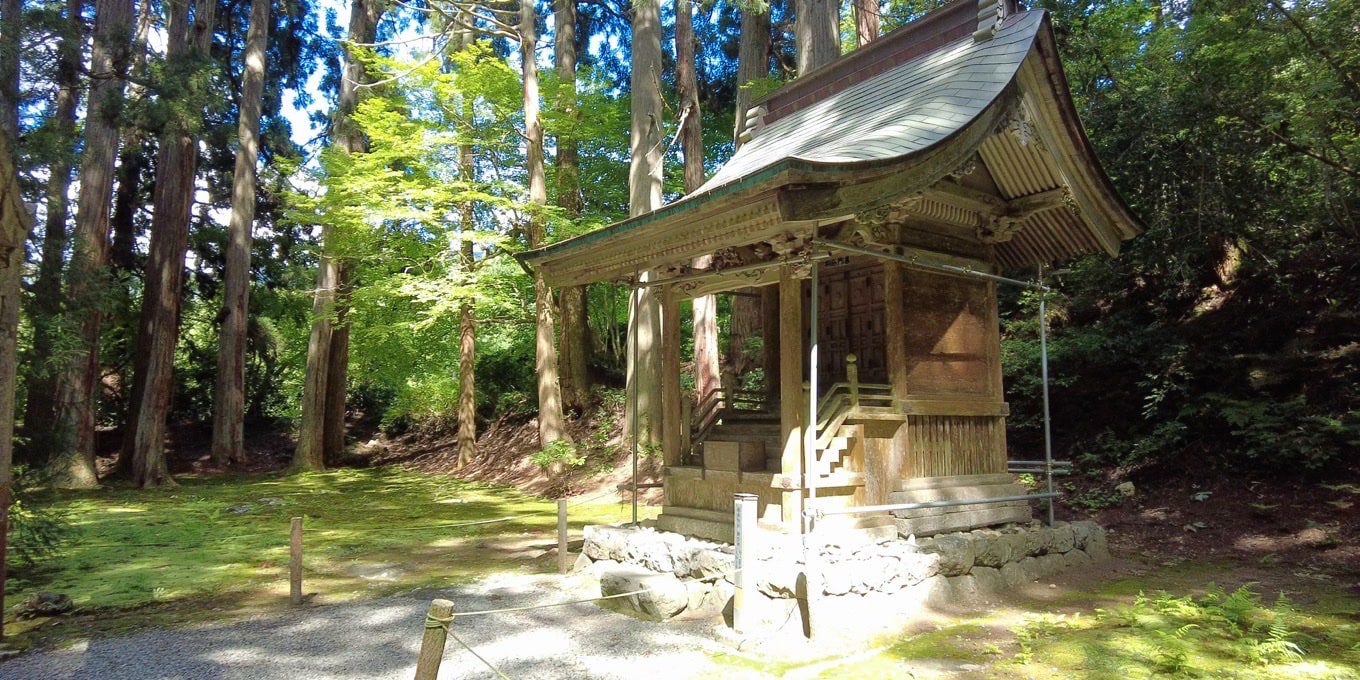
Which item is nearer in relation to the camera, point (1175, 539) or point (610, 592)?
point (610, 592)

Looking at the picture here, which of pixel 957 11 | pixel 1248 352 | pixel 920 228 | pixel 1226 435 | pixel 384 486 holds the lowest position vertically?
pixel 384 486

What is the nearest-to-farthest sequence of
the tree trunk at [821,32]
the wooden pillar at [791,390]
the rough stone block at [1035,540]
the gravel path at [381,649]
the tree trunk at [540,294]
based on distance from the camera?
the gravel path at [381,649], the wooden pillar at [791,390], the rough stone block at [1035,540], the tree trunk at [821,32], the tree trunk at [540,294]

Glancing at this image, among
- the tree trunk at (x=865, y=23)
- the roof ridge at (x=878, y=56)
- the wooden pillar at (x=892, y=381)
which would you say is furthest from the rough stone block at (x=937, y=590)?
the tree trunk at (x=865, y=23)

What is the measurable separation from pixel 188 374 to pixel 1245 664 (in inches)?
1039

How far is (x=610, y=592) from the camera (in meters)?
5.85

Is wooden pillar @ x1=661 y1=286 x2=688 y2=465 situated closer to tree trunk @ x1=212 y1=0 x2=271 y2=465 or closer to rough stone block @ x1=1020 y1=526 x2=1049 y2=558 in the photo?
rough stone block @ x1=1020 y1=526 x2=1049 y2=558

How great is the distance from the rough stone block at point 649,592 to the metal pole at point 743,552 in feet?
2.23

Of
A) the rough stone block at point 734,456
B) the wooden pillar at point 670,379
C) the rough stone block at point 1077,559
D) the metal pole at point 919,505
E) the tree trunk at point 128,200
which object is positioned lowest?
the rough stone block at point 1077,559

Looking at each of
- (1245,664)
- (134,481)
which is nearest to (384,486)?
(134,481)

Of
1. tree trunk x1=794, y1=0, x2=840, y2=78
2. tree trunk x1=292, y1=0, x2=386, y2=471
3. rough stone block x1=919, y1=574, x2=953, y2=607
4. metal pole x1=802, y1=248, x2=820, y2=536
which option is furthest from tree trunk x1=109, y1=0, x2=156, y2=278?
rough stone block x1=919, y1=574, x2=953, y2=607

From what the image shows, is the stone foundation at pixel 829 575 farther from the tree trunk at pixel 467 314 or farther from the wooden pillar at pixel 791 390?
the tree trunk at pixel 467 314

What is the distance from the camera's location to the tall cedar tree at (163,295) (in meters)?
15.3

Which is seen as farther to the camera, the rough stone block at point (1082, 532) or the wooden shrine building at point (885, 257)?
the rough stone block at point (1082, 532)

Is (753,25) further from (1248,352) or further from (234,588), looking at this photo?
(234,588)
